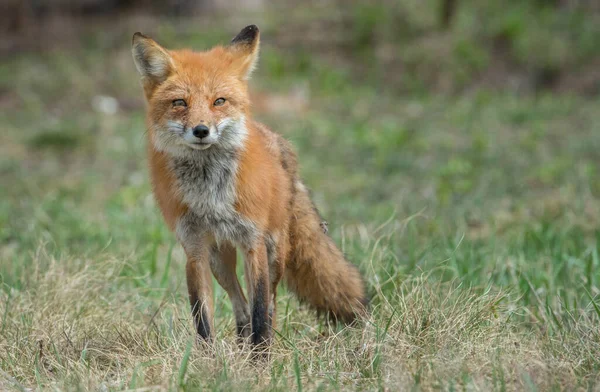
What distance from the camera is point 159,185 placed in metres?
4.18

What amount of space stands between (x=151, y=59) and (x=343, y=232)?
2301 mm

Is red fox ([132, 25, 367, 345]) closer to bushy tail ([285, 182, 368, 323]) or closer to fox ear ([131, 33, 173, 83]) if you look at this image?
fox ear ([131, 33, 173, 83])

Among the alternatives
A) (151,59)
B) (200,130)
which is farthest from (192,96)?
(151,59)

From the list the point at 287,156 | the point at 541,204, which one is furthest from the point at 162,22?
the point at 287,156

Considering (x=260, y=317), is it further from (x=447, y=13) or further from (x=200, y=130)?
(x=447, y=13)

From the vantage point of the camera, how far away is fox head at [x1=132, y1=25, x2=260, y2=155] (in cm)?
385

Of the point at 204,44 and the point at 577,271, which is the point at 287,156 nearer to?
the point at 577,271

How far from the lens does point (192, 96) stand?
3896 mm

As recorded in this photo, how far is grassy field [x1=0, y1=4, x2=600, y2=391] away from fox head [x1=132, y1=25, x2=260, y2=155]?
39.5 inches

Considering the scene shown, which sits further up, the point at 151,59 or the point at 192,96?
the point at 151,59

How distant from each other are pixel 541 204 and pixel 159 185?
16.7 feet

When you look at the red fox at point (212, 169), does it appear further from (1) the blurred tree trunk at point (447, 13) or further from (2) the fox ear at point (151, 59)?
(1) the blurred tree trunk at point (447, 13)

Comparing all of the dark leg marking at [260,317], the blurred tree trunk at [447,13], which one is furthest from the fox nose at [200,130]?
the blurred tree trunk at [447,13]

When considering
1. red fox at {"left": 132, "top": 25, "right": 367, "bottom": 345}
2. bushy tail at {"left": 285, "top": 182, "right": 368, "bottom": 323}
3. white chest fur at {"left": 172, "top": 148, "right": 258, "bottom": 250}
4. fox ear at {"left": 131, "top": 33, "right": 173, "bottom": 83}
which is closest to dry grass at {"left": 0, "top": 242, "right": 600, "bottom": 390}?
bushy tail at {"left": 285, "top": 182, "right": 368, "bottom": 323}
